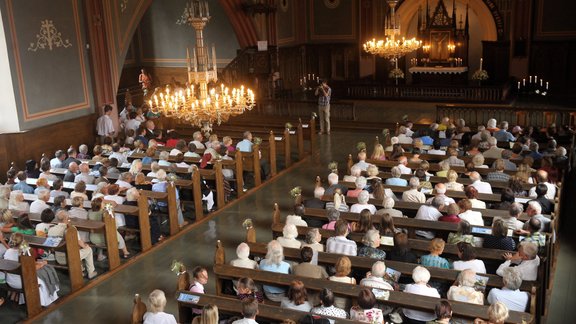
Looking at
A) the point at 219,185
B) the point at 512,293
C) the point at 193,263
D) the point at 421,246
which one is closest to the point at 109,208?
the point at 193,263

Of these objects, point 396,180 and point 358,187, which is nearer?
point 358,187

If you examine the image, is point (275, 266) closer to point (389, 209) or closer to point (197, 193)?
point (389, 209)

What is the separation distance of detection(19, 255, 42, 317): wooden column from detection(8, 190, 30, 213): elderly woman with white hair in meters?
2.53

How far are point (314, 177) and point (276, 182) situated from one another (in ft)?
3.05

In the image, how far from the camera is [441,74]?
24.1m

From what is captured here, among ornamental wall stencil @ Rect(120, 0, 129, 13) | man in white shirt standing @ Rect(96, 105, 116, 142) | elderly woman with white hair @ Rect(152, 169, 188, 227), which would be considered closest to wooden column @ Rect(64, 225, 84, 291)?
elderly woman with white hair @ Rect(152, 169, 188, 227)

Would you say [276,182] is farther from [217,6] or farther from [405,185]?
[217,6]

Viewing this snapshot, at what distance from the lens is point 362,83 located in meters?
23.0

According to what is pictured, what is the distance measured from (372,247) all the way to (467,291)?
1.64 meters

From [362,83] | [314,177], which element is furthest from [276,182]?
[362,83]

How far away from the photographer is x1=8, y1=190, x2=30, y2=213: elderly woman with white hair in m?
10.6

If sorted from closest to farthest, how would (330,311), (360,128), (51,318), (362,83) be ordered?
(330,311) → (51,318) → (360,128) → (362,83)

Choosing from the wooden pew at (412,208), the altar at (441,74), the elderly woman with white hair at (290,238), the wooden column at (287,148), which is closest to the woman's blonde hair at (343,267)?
the elderly woman with white hair at (290,238)

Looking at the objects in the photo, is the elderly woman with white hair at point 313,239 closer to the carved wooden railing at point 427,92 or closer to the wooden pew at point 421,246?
the wooden pew at point 421,246
